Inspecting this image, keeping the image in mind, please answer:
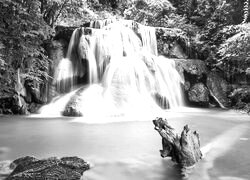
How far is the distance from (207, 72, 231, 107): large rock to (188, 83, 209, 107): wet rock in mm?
523

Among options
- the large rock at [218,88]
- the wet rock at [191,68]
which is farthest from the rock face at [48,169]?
the large rock at [218,88]

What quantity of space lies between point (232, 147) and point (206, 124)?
10.6ft

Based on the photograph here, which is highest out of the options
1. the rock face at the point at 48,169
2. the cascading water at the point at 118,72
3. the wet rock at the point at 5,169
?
the cascading water at the point at 118,72

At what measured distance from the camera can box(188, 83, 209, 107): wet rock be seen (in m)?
14.6

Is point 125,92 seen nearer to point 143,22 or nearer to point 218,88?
point 218,88

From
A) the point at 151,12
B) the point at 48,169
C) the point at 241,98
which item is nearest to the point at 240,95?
the point at 241,98

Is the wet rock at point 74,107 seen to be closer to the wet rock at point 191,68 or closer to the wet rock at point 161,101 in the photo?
the wet rock at point 161,101

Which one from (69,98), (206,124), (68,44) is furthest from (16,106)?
(206,124)

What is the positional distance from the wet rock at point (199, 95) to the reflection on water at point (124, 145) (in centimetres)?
459

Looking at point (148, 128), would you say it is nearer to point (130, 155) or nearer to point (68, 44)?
point (130, 155)

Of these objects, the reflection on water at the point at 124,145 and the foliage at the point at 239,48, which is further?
the foliage at the point at 239,48

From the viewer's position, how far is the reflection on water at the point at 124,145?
447 cm

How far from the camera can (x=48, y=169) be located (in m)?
3.86

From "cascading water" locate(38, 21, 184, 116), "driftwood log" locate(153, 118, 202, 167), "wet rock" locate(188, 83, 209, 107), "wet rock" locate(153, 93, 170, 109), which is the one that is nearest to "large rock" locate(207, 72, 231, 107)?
"wet rock" locate(188, 83, 209, 107)
